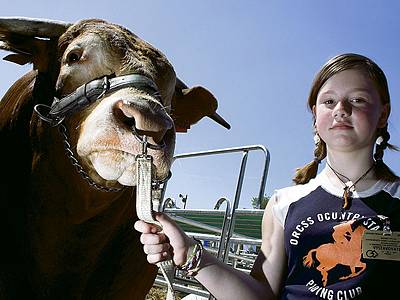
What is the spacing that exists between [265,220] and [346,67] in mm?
678

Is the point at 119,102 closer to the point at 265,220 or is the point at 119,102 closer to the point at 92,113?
the point at 92,113


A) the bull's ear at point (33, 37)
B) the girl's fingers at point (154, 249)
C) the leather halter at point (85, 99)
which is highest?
the bull's ear at point (33, 37)

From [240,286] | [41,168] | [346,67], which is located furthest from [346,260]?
[41,168]

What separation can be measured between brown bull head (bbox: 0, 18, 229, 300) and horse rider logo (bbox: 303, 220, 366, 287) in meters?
1.07

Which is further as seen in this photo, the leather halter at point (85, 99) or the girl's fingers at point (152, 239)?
the leather halter at point (85, 99)

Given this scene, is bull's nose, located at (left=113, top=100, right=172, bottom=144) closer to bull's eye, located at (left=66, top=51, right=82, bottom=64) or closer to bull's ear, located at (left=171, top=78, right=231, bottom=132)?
bull's eye, located at (left=66, top=51, right=82, bottom=64)

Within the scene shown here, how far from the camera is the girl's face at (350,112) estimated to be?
5.85 feet

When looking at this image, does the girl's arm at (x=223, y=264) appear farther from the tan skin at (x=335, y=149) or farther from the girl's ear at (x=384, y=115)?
the girl's ear at (x=384, y=115)

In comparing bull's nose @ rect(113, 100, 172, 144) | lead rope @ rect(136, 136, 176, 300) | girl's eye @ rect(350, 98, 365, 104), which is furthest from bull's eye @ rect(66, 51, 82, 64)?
girl's eye @ rect(350, 98, 365, 104)

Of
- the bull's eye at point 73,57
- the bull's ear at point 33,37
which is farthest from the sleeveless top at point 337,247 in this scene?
the bull's ear at point 33,37

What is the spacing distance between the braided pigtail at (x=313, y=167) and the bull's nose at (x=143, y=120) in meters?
0.65

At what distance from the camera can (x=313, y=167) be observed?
2.11 meters

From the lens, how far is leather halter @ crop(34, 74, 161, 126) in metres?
2.66

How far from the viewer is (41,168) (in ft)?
10.3
